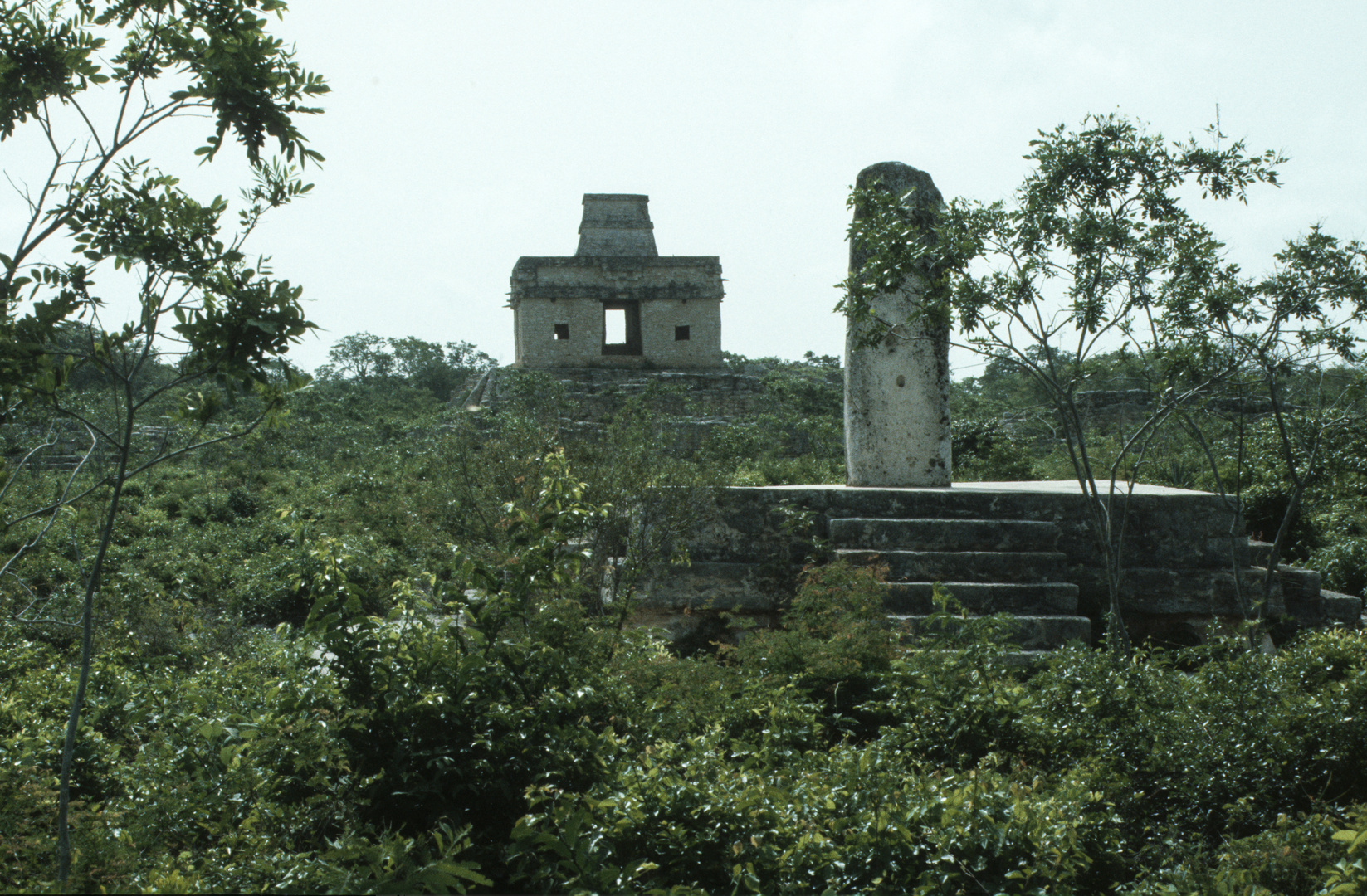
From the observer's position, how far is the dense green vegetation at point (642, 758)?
2.38 metres

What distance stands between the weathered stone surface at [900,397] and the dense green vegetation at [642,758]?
2.32 meters

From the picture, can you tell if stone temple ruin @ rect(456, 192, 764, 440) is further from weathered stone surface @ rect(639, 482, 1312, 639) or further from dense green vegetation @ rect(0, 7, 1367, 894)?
dense green vegetation @ rect(0, 7, 1367, 894)

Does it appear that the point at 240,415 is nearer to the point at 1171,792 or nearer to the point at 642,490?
the point at 642,490

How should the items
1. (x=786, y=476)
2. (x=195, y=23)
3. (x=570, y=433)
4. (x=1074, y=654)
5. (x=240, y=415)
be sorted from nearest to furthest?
(x=195, y=23) < (x=1074, y=654) < (x=786, y=476) < (x=570, y=433) < (x=240, y=415)

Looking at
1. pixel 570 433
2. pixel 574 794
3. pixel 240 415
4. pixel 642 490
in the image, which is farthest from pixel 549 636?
pixel 240 415

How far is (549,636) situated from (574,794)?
625 mm

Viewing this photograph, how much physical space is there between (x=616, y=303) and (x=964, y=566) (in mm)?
17476

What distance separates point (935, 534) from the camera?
600 centimetres

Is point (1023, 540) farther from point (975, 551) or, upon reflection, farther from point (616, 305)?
point (616, 305)

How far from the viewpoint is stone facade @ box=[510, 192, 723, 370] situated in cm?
2166

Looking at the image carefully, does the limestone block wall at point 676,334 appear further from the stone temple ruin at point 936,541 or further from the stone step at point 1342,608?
the stone step at point 1342,608

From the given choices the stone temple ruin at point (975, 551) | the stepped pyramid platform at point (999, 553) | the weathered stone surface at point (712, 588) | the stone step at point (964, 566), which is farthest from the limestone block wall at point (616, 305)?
the stone step at point (964, 566)

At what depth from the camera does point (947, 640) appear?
4.16 metres

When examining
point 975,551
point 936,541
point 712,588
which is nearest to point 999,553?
point 975,551
